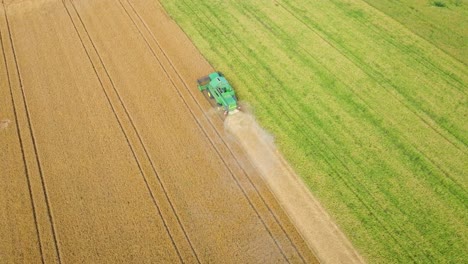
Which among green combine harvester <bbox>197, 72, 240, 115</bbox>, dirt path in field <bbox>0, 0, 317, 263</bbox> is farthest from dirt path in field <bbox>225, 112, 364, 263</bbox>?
green combine harvester <bbox>197, 72, 240, 115</bbox>

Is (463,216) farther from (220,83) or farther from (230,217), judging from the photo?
(220,83)

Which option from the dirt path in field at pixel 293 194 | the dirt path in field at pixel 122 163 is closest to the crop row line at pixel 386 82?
the dirt path in field at pixel 293 194

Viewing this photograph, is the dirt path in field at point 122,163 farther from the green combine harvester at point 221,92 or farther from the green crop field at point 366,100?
the green crop field at point 366,100

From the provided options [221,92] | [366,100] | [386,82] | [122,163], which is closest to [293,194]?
[221,92]

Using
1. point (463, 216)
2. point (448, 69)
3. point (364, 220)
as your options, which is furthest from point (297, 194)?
point (448, 69)

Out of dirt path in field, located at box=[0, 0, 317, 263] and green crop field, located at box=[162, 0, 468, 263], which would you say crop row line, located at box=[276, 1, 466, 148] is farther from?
dirt path in field, located at box=[0, 0, 317, 263]

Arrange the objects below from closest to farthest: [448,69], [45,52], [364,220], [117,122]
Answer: [364,220], [117,122], [448,69], [45,52]
